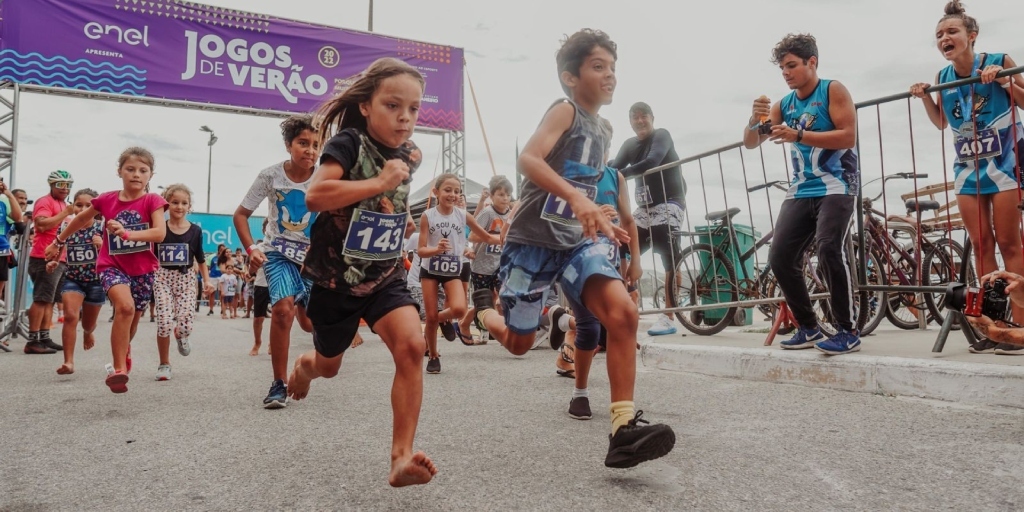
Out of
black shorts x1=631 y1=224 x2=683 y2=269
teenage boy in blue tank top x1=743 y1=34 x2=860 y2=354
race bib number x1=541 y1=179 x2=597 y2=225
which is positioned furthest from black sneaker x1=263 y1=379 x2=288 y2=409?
black shorts x1=631 y1=224 x2=683 y2=269

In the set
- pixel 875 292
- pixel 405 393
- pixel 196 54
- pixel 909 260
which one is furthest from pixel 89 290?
pixel 196 54

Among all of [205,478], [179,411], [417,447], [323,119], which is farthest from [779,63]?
[179,411]

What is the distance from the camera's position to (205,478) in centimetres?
247

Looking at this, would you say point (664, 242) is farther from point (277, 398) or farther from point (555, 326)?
point (277, 398)

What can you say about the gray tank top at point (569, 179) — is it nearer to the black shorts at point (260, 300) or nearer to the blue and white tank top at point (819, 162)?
the blue and white tank top at point (819, 162)

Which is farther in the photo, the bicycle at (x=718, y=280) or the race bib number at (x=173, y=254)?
the bicycle at (x=718, y=280)

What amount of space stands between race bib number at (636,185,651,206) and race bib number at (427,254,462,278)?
1889mm

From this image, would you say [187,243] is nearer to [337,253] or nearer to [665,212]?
[337,253]

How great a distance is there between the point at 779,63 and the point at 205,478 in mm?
3823

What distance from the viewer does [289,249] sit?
4422 mm

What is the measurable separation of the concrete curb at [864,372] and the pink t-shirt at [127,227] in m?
3.97

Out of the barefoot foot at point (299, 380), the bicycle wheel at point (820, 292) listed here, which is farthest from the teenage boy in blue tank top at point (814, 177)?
the barefoot foot at point (299, 380)

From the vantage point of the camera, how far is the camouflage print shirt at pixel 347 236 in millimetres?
2553

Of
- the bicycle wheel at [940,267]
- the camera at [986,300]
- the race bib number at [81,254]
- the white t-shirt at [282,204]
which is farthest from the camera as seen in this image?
the bicycle wheel at [940,267]
